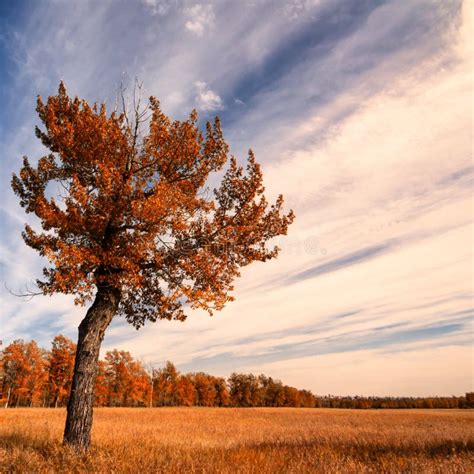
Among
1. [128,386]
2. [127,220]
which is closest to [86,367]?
[127,220]

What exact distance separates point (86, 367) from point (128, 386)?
6776cm

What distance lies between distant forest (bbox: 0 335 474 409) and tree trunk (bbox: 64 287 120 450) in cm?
4846

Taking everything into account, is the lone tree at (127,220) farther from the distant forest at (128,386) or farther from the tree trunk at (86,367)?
the distant forest at (128,386)

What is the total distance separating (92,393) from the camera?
9.71 meters

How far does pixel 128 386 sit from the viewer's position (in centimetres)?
6975

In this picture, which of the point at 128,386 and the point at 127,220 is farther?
the point at 128,386

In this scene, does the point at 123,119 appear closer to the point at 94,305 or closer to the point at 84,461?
the point at 94,305

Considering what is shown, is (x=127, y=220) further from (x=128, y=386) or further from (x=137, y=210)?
(x=128, y=386)

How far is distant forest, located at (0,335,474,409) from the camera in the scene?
59.0 metres

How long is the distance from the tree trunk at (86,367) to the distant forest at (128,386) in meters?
48.5

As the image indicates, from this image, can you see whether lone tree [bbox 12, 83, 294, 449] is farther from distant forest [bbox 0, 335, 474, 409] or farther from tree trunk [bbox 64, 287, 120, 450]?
distant forest [bbox 0, 335, 474, 409]

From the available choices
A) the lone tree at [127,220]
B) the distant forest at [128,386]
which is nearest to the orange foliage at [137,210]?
the lone tree at [127,220]

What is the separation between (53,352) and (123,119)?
59.0 m

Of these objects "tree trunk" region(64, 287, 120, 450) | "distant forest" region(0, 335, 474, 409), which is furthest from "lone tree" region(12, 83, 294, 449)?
"distant forest" region(0, 335, 474, 409)
